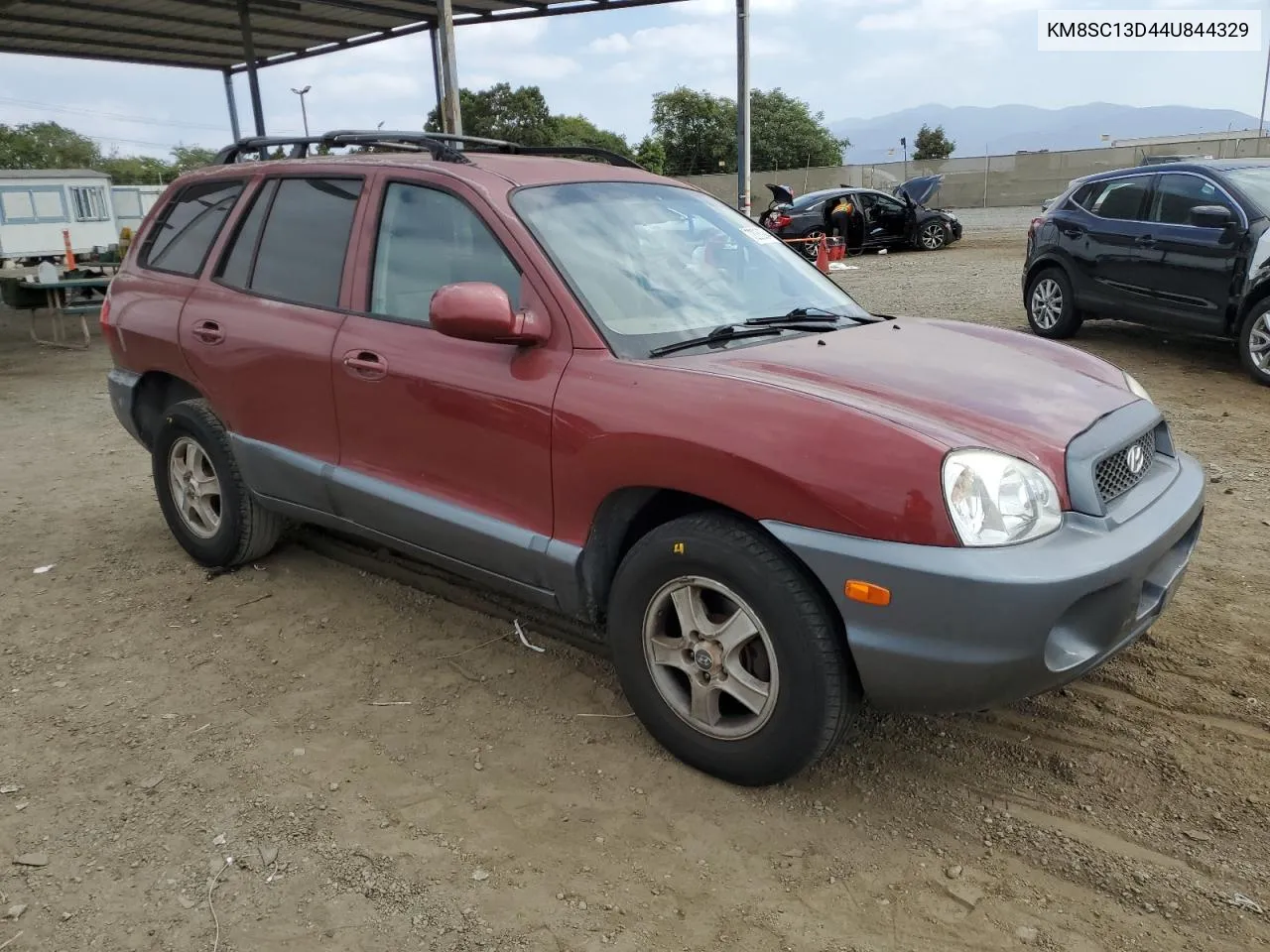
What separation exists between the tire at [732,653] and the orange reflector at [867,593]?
13cm

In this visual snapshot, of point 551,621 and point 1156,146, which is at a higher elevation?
point 1156,146

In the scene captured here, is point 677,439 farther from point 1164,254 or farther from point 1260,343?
point 1164,254

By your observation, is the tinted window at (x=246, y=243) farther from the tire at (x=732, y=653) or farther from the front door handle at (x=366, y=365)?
the tire at (x=732, y=653)

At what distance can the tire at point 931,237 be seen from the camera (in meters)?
19.7

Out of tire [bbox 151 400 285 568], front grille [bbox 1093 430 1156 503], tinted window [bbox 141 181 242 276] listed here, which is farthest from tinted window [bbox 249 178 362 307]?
front grille [bbox 1093 430 1156 503]

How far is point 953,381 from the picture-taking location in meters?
2.83

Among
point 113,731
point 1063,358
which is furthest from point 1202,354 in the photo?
point 113,731

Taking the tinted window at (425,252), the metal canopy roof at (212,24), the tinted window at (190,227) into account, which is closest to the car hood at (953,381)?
the tinted window at (425,252)

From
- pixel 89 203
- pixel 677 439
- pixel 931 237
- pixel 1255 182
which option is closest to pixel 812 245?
pixel 931 237

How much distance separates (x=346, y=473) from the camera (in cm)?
367

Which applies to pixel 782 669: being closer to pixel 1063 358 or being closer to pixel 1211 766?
pixel 1211 766

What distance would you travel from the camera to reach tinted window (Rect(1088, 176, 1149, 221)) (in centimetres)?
836

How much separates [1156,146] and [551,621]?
40.6m

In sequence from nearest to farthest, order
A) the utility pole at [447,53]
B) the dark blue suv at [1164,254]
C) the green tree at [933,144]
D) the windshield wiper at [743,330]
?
the windshield wiper at [743,330] → the dark blue suv at [1164,254] → the utility pole at [447,53] → the green tree at [933,144]
